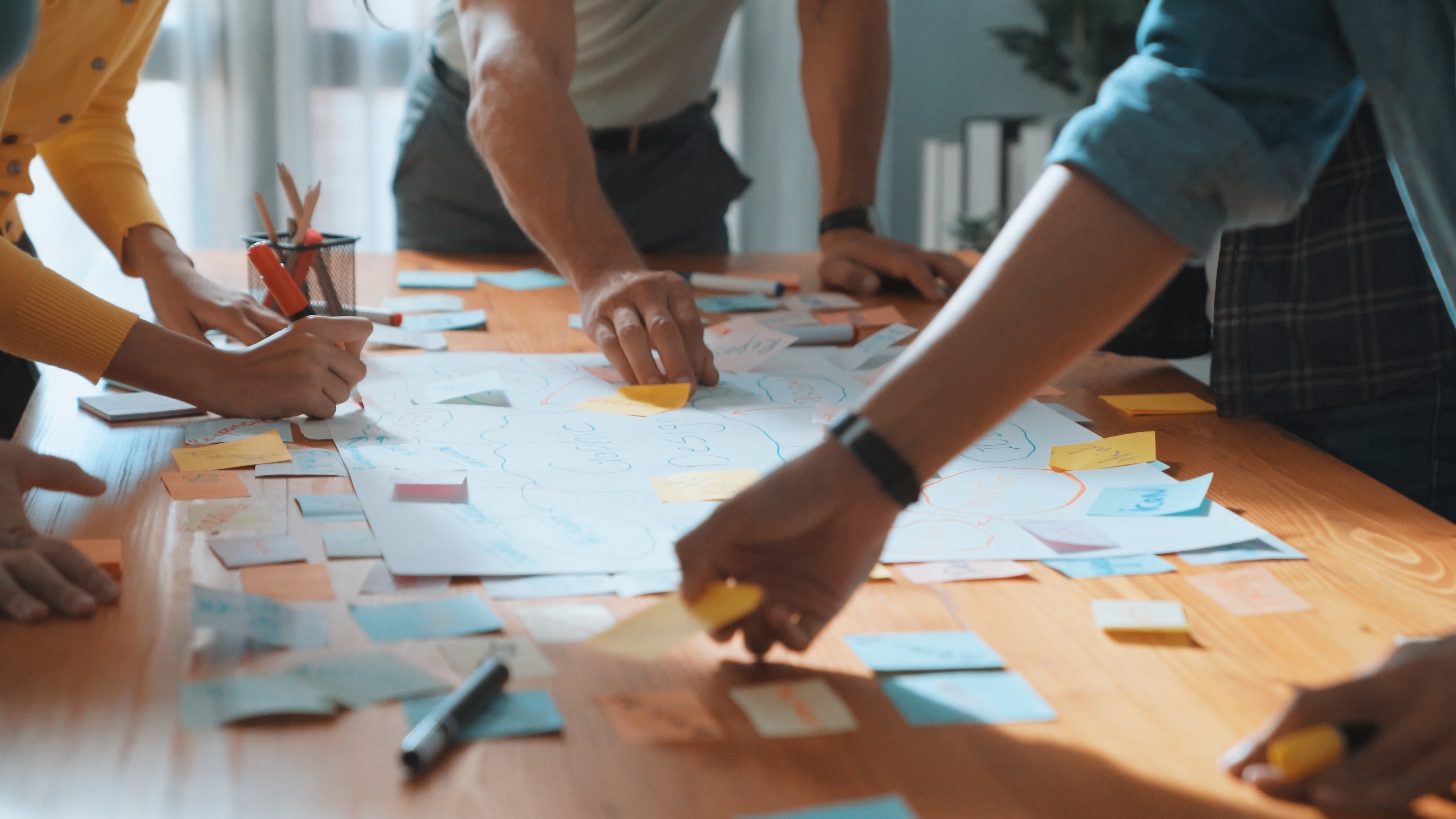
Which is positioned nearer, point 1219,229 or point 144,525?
point 1219,229

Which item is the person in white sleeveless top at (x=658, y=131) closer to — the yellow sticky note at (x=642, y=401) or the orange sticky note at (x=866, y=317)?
the orange sticky note at (x=866, y=317)

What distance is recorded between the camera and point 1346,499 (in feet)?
2.58

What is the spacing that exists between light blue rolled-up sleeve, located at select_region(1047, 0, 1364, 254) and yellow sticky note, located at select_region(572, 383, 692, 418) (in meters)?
0.47

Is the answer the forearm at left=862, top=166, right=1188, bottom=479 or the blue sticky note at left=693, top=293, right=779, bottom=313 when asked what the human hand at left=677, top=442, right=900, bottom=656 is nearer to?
the forearm at left=862, top=166, right=1188, bottom=479

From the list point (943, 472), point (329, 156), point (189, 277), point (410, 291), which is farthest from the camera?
point (329, 156)

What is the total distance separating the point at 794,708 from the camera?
0.51 m

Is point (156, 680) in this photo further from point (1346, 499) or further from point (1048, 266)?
point (1346, 499)

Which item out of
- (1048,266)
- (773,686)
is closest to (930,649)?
(773,686)

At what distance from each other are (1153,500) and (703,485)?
29 centimetres

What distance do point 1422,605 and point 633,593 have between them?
41cm

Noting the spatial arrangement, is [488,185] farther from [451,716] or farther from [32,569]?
[451,716]

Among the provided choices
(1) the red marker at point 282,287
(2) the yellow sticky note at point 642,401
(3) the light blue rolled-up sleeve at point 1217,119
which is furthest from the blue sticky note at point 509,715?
(1) the red marker at point 282,287

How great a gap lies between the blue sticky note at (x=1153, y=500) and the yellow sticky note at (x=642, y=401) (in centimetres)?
36

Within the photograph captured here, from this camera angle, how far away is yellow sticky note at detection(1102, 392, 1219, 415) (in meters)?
1.00
